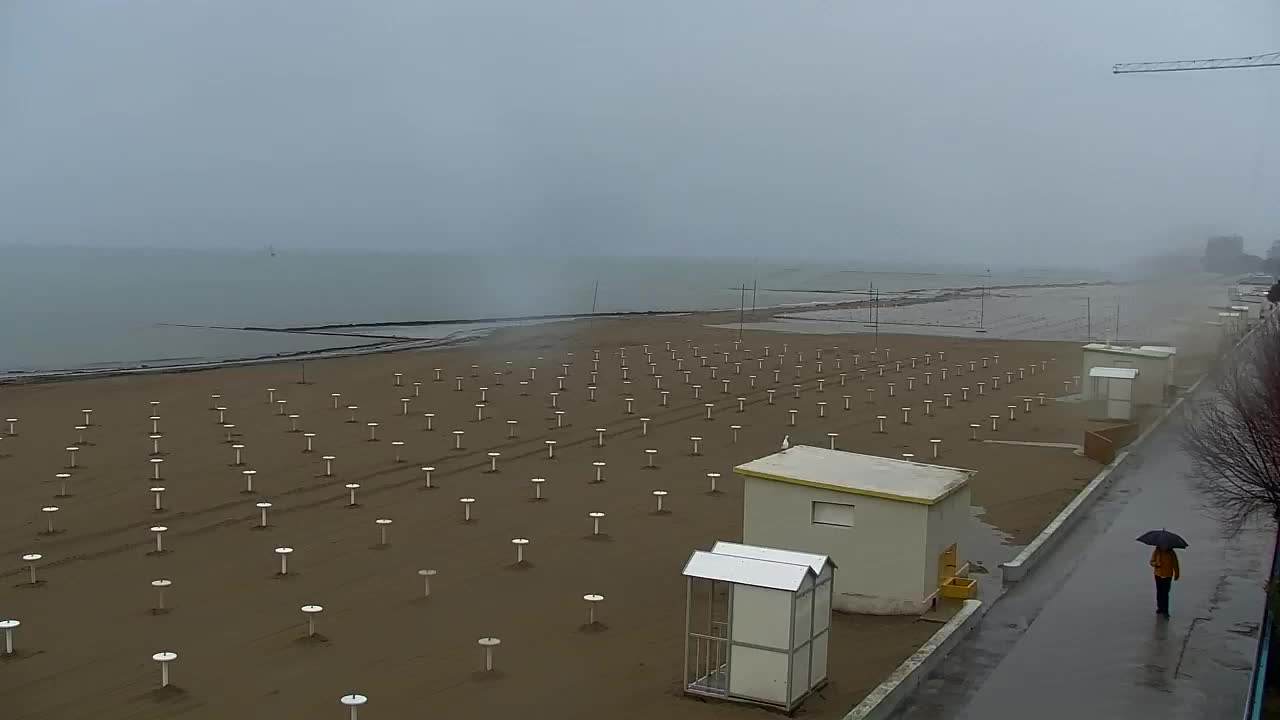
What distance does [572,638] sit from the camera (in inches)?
452

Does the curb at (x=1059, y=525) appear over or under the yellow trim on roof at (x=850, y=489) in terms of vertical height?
under

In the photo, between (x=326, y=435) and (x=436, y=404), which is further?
(x=436, y=404)

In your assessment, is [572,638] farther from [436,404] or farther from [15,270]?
[15,270]

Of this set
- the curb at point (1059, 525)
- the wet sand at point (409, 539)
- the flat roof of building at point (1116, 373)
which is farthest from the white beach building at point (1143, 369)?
the curb at point (1059, 525)

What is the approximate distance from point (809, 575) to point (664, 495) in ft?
28.0

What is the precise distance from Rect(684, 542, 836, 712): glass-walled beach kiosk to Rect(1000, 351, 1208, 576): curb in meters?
4.16

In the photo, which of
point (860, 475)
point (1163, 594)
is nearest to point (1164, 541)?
point (1163, 594)

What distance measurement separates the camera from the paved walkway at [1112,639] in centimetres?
946

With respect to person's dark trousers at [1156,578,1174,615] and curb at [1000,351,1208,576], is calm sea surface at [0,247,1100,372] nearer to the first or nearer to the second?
curb at [1000,351,1208,576]

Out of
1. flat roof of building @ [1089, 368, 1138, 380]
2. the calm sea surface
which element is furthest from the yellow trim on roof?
the calm sea surface

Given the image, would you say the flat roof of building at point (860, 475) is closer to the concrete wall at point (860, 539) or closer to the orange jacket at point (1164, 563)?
the concrete wall at point (860, 539)

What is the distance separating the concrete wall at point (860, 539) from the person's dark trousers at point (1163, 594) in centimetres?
220

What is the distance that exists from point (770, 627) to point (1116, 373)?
752 inches

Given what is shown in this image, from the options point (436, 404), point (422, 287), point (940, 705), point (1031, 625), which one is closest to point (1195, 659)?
point (1031, 625)
